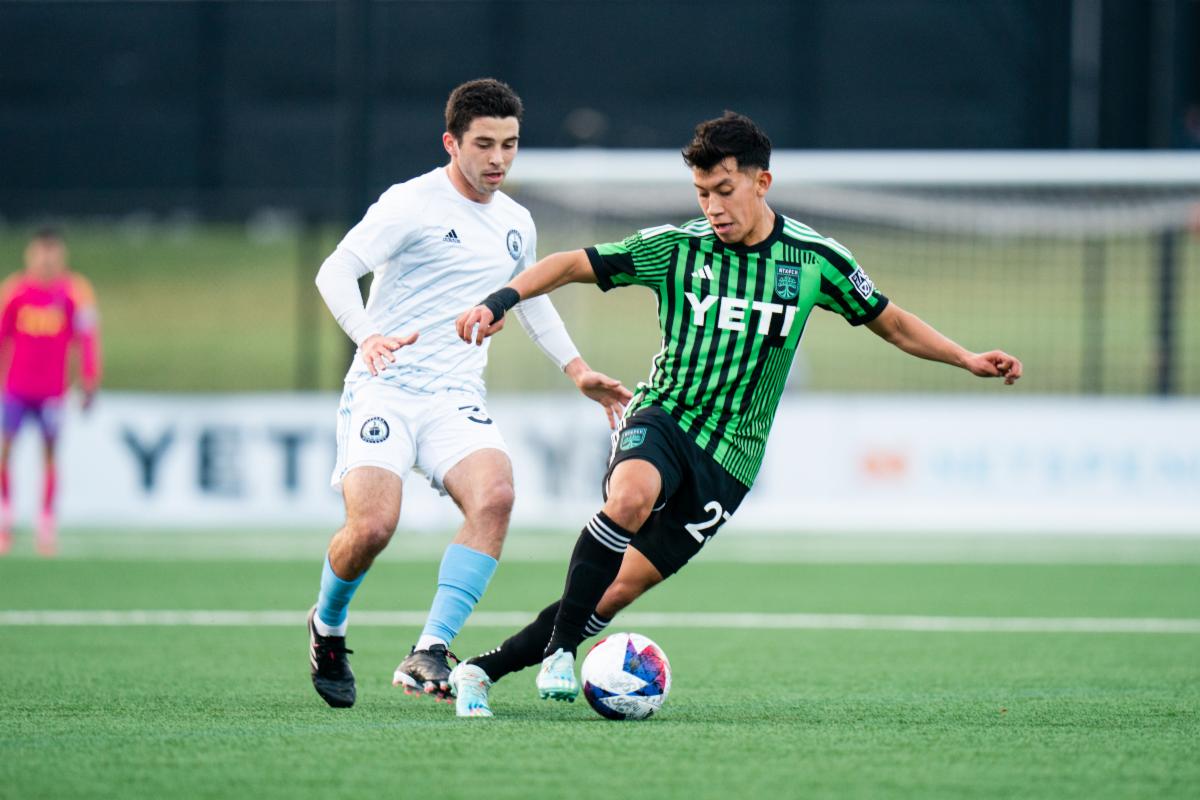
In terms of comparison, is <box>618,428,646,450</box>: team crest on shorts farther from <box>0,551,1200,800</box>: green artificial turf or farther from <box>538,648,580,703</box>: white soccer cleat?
<box>0,551,1200,800</box>: green artificial turf

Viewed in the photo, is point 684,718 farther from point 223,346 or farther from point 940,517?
point 223,346

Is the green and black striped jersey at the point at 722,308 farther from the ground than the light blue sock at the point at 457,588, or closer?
farther from the ground

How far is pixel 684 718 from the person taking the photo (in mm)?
5547

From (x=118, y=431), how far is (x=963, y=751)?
10405 millimetres

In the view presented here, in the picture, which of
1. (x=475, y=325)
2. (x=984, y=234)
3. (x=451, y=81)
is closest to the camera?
(x=475, y=325)

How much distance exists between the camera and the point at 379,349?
5.43 metres

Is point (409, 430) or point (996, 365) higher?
point (996, 365)

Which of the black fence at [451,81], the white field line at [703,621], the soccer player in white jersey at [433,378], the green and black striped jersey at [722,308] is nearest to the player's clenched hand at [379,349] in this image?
the soccer player in white jersey at [433,378]

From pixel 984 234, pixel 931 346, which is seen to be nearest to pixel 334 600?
pixel 931 346

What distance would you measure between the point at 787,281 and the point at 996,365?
0.77 m

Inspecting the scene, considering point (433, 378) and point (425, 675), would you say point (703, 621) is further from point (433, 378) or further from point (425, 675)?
point (425, 675)

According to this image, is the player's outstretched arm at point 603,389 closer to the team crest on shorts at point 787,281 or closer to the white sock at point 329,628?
the team crest on shorts at point 787,281

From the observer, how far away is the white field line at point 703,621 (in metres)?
8.34

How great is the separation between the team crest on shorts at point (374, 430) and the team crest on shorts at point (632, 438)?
0.86m
